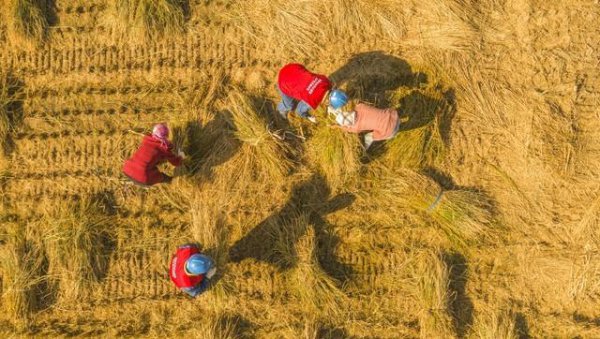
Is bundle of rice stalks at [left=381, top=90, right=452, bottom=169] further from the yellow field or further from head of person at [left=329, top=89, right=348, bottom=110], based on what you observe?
head of person at [left=329, top=89, right=348, bottom=110]

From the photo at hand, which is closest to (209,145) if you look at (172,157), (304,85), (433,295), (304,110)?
(172,157)

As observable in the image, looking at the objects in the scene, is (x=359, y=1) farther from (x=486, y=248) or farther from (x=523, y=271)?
(x=523, y=271)

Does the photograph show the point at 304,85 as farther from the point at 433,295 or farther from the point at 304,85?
the point at 433,295

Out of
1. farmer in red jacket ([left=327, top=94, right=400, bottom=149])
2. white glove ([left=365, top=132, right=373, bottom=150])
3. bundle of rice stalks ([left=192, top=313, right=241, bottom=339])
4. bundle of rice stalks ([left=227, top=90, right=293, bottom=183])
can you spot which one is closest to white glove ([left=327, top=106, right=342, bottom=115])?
farmer in red jacket ([left=327, top=94, right=400, bottom=149])

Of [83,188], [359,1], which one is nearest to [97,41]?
[83,188]

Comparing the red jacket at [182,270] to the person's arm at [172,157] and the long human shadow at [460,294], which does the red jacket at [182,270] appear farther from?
the long human shadow at [460,294]
